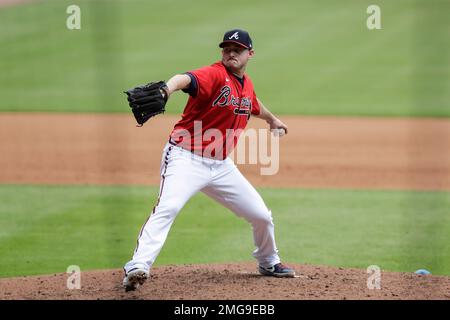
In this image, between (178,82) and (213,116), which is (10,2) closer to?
(213,116)

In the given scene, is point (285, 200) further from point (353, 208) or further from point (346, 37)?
point (346, 37)

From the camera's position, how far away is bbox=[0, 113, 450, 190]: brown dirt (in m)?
11.2

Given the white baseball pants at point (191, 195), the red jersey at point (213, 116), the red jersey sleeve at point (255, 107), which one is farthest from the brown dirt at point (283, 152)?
the red jersey at point (213, 116)

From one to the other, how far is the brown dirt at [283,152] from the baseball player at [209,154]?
4665mm

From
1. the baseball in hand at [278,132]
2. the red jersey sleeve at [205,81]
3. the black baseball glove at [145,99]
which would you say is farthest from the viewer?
the baseball in hand at [278,132]

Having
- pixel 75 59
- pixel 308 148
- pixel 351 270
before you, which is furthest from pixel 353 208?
pixel 75 59

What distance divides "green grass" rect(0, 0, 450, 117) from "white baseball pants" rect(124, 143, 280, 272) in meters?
10.3

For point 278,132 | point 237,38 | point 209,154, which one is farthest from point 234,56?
point 278,132

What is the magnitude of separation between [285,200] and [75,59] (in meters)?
12.0

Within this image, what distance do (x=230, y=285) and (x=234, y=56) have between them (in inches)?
68.1

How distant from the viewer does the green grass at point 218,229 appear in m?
7.64

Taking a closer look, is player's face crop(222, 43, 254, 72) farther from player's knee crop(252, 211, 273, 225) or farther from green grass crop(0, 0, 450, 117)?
green grass crop(0, 0, 450, 117)

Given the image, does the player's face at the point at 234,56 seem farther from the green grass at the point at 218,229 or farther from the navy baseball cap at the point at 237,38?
the green grass at the point at 218,229

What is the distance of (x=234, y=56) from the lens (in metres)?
6.09
